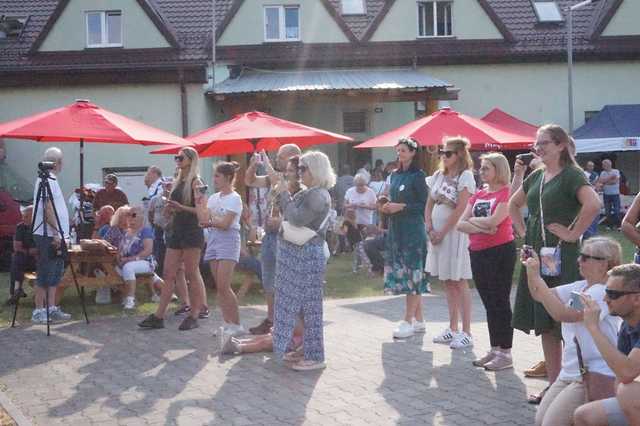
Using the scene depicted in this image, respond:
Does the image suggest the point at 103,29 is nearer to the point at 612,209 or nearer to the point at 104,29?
the point at 104,29

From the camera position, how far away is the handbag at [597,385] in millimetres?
4590

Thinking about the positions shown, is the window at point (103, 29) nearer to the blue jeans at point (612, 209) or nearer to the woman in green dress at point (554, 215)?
the blue jeans at point (612, 209)

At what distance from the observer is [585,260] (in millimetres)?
4750

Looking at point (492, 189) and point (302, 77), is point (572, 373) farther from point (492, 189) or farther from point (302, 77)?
point (302, 77)

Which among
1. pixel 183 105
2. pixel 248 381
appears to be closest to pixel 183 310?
pixel 248 381

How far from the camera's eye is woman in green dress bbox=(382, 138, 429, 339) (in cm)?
804

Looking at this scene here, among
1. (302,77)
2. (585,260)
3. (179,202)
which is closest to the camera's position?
(585,260)

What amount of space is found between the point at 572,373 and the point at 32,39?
21566 mm

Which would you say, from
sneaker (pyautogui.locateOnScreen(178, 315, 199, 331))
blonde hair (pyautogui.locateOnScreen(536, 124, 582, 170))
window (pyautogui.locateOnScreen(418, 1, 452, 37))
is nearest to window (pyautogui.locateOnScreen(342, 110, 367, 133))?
window (pyautogui.locateOnScreen(418, 1, 452, 37))

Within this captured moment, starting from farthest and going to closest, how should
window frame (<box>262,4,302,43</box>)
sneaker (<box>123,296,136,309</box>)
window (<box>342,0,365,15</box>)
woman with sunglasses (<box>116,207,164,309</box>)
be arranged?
window (<box>342,0,365,15</box>) < window frame (<box>262,4,302,43</box>) < woman with sunglasses (<box>116,207,164,309</box>) < sneaker (<box>123,296,136,309</box>)

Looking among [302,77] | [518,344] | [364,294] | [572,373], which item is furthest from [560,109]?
[572,373]

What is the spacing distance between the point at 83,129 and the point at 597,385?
22.0ft

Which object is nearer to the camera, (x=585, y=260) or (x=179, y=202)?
(x=585, y=260)

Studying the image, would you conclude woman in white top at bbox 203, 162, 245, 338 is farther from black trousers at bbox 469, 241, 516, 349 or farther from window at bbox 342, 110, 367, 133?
window at bbox 342, 110, 367, 133
